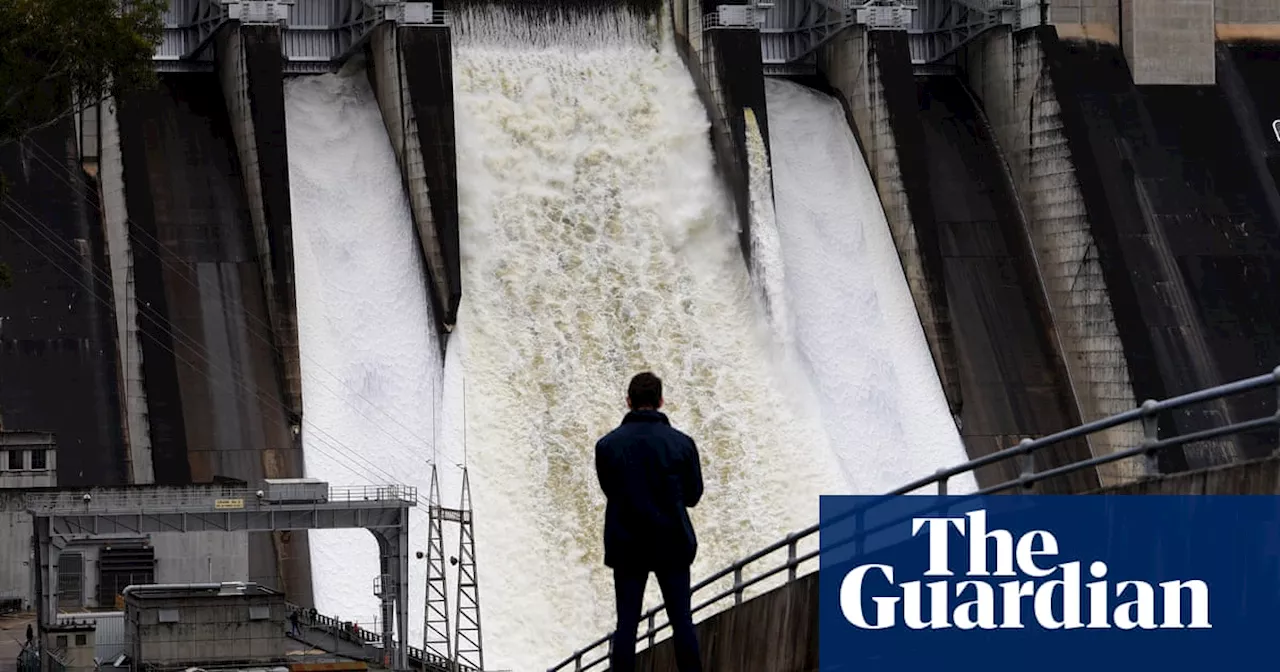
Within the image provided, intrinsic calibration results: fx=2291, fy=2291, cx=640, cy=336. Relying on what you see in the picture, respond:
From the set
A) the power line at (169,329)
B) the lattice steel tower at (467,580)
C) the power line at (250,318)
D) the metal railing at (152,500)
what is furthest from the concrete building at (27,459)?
the lattice steel tower at (467,580)

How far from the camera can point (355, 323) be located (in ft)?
144

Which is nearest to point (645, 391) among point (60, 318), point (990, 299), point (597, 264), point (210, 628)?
point (210, 628)

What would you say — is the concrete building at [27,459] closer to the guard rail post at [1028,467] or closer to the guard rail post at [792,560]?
the guard rail post at [792,560]

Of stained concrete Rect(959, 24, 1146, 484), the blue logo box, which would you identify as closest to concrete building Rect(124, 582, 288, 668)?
stained concrete Rect(959, 24, 1146, 484)

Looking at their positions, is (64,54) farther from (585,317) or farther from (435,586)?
(435,586)

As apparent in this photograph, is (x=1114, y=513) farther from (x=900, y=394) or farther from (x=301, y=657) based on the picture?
(x=900, y=394)

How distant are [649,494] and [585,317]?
3335cm

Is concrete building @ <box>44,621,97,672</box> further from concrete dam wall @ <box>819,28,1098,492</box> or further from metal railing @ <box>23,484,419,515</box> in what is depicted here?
concrete dam wall @ <box>819,28,1098,492</box>

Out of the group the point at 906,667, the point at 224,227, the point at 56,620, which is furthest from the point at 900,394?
the point at 906,667

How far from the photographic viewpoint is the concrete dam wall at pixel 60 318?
135 ft

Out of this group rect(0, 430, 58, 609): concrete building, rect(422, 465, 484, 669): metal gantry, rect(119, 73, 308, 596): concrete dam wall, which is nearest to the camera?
rect(422, 465, 484, 669): metal gantry

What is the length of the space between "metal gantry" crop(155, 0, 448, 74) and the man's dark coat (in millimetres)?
35359

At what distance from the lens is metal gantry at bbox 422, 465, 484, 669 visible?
1538 inches

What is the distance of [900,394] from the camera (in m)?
46.0
